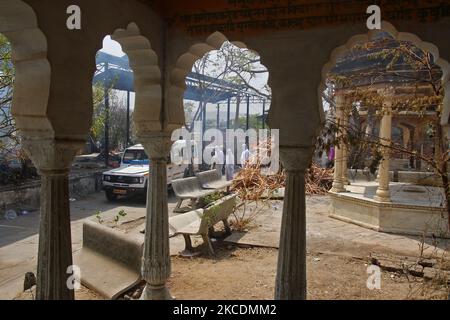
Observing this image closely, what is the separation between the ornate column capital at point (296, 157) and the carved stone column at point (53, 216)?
1621mm

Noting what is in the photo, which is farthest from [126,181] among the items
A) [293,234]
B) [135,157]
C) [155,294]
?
[293,234]

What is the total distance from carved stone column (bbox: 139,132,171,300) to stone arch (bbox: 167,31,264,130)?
313 mm

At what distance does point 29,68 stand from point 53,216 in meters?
1.01

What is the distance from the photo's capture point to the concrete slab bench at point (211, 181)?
40.1ft

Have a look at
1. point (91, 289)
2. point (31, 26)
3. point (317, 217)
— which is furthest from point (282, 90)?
point (317, 217)

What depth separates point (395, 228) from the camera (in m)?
8.16

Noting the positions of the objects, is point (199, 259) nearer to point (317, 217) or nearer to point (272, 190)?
point (317, 217)

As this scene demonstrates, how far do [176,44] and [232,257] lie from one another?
430cm

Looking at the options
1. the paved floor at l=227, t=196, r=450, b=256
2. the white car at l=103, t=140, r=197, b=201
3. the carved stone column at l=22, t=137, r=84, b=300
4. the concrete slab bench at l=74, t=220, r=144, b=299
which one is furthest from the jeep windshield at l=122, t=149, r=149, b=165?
the carved stone column at l=22, t=137, r=84, b=300

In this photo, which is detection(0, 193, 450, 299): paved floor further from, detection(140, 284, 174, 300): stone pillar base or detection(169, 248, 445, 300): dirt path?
detection(140, 284, 174, 300): stone pillar base

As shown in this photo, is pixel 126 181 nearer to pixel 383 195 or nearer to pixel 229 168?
pixel 229 168

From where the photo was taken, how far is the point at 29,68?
2.43m

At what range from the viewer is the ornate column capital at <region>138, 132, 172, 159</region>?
4051 millimetres

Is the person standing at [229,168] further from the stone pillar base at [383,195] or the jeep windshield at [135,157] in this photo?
the stone pillar base at [383,195]
